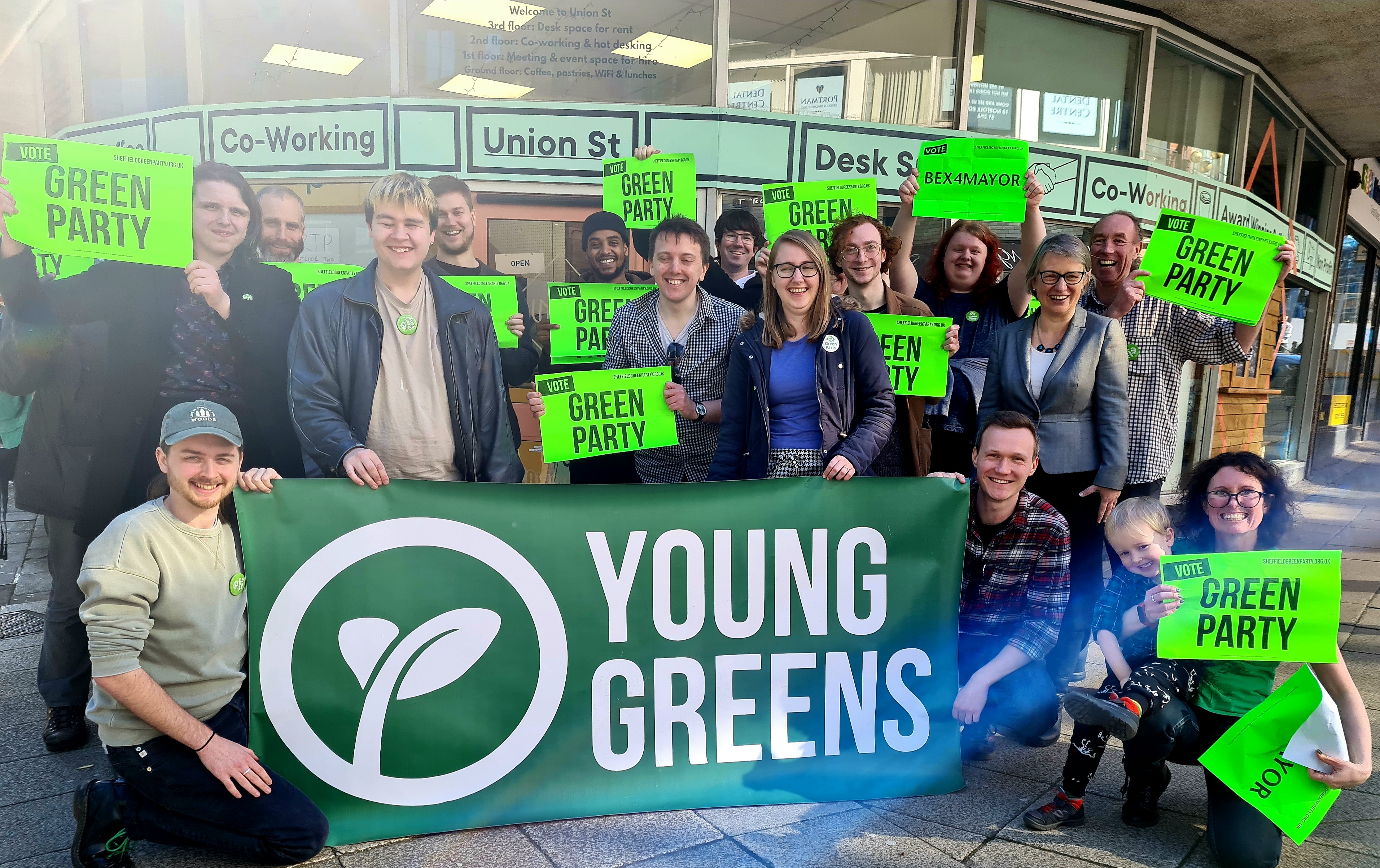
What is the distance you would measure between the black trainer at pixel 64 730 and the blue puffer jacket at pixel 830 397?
238cm

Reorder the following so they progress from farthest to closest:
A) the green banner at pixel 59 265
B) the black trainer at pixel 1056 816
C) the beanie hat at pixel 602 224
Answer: the green banner at pixel 59 265 < the beanie hat at pixel 602 224 < the black trainer at pixel 1056 816

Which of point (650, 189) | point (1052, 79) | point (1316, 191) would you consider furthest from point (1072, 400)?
point (1316, 191)

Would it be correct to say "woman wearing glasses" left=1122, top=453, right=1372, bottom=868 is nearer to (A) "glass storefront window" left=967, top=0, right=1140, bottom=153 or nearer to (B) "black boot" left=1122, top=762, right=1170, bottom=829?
(B) "black boot" left=1122, top=762, right=1170, bottom=829

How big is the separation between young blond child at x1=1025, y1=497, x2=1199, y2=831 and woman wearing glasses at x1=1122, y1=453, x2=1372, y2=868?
0.06 m

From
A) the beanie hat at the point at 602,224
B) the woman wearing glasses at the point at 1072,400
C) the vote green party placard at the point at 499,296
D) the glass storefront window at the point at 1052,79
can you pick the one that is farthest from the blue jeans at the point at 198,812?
the glass storefront window at the point at 1052,79

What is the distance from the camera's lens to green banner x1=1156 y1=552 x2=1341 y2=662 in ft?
7.38

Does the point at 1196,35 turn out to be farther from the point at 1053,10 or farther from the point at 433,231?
the point at 433,231

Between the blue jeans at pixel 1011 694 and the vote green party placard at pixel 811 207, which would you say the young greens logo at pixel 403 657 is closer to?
the blue jeans at pixel 1011 694

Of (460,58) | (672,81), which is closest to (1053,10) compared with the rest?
(672,81)

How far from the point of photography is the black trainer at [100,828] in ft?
7.07

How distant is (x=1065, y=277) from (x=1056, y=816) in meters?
1.86

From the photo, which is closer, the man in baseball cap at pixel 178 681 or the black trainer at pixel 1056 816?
the man in baseball cap at pixel 178 681

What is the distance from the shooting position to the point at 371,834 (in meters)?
2.38

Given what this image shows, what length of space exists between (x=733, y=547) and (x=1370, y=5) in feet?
27.7
